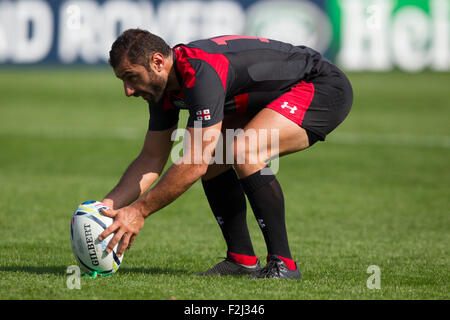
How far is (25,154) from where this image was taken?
1477cm

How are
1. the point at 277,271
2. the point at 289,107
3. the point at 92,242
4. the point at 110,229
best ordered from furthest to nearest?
the point at 289,107 < the point at 277,271 < the point at 92,242 < the point at 110,229

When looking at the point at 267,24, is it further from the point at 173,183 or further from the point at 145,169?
the point at 173,183

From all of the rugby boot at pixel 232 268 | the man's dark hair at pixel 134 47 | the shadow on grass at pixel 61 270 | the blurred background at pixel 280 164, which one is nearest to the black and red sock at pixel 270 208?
the blurred background at pixel 280 164

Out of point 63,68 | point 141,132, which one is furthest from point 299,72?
point 63,68

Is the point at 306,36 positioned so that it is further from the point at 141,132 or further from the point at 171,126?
the point at 171,126

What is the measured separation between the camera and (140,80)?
16.9 feet

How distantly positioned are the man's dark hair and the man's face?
0.12 ft

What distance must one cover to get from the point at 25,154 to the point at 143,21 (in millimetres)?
10459

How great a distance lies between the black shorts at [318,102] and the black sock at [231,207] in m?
0.74

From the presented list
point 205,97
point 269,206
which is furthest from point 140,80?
point 269,206

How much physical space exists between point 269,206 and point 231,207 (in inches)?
23.3

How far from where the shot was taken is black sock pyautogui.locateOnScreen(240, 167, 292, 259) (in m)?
5.45

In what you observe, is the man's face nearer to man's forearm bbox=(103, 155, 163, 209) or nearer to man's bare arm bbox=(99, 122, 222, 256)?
man's bare arm bbox=(99, 122, 222, 256)

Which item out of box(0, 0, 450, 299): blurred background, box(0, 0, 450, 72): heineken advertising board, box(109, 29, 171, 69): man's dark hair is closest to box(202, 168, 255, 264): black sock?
box(0, 0, 450, 299): blurred background
